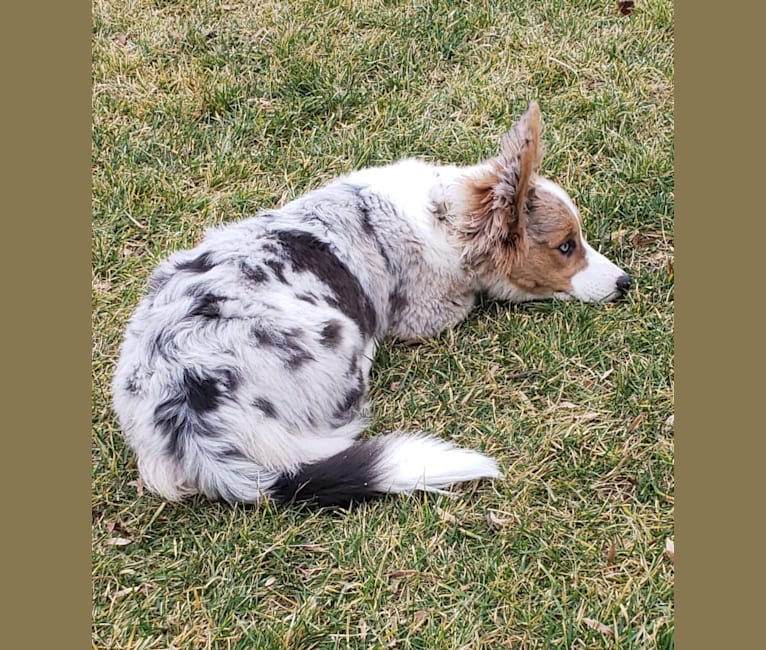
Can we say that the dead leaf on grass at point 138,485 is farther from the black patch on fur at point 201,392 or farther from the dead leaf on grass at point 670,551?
the dead leaf on grass at point 670,551

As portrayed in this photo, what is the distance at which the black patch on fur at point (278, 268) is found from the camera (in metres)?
3.84

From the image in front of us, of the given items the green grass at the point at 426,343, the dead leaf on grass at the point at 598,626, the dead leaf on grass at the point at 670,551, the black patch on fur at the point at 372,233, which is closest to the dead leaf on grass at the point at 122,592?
the green grass at the point at 426,343

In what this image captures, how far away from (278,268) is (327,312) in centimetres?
29

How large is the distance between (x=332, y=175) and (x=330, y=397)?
2.07 metres

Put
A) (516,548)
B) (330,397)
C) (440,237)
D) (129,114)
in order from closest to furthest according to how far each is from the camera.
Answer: (516,548), (330,397), (440,237), (129,114)

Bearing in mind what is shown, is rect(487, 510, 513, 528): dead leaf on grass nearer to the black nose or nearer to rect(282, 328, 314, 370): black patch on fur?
rect(282, 328, 314, 370): black patch on fur

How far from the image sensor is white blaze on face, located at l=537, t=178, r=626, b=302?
4.43m

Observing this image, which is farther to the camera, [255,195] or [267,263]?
[255,195]

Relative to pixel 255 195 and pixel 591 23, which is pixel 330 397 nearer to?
pixel 255 195

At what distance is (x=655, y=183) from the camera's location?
16.5 feet

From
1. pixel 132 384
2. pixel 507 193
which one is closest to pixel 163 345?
pixel 132 384

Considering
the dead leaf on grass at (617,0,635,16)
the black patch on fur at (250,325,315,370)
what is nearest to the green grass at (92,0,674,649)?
the dead leaf on grass at (617,0,635,16)

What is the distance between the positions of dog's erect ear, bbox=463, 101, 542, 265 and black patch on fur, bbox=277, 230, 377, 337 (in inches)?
26.6

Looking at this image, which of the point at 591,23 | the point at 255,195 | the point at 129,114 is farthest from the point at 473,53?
the point at 129,114
